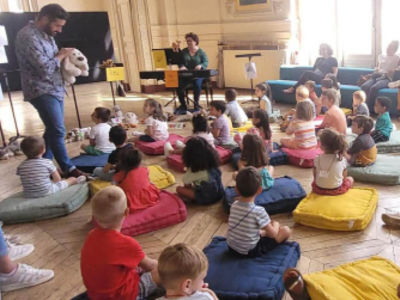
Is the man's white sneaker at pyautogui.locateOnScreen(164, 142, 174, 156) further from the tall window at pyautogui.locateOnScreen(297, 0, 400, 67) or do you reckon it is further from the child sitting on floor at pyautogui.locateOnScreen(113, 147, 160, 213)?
the tall window at pyautogui.locateOnScreen(297, 0, 400, 67)

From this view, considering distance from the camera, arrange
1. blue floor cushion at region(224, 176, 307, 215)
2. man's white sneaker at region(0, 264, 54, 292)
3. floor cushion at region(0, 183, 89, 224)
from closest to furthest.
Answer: man's white sneaker at region(0, 264, 54, 292)
blue floor cushion at region(224, 176, 307, 215)
floor cushion at region(0, 183, 89, 224)

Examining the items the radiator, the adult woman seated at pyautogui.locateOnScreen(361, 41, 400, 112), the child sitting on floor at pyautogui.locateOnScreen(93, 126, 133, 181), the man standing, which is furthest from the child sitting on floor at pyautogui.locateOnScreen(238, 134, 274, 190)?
the radiator

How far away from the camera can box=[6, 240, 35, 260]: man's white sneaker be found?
9.56ft

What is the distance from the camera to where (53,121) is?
12.6 feet

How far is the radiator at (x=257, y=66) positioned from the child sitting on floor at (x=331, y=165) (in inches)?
211

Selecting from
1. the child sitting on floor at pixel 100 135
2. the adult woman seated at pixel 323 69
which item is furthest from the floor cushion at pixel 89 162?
the adult woman seated at pixel 323 69

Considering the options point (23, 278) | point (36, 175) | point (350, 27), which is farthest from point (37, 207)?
point (350, 27)

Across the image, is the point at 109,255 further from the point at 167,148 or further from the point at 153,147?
the point at 153,147

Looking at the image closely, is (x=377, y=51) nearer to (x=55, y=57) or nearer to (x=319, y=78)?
(x=319, y=78)

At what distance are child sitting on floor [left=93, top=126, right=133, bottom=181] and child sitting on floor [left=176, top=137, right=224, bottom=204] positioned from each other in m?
0.58

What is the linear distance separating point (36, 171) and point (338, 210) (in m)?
2.47

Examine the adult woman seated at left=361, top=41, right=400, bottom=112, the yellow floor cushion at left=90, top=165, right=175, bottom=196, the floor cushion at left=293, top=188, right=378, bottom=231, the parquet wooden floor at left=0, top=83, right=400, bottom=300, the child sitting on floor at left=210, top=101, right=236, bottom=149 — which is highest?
the adult woman seated at left=361, top=41, right=400, bottom=112

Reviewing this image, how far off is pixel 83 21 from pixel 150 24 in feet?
12.1

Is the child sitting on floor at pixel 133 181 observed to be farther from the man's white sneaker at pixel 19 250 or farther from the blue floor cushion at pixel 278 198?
the man's white sneaker at pixel 19 250
